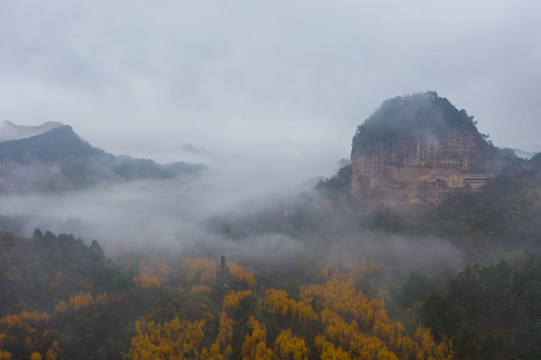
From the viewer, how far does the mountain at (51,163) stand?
115m

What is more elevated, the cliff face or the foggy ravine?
the cliff face

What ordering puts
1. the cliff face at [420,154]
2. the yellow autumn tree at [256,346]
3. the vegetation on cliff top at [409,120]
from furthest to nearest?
the vegetation on cliff top at [409,120]
the cliff face at [420,154]
the yellow autumn tree at [256,346]

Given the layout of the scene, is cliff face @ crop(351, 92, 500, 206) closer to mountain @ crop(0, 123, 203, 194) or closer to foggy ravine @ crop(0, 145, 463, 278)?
foggy ravine @ crop(0, 145, 463, 278)

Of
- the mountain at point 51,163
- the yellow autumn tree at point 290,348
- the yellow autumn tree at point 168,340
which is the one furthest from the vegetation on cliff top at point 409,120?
the mountain at point 51,163

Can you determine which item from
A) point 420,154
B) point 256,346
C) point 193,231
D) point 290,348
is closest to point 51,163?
point 193,231

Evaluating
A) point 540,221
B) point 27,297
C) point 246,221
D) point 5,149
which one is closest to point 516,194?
point 540,221

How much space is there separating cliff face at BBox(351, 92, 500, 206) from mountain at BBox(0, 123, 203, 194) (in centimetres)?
13045

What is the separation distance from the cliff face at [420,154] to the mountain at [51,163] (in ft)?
428

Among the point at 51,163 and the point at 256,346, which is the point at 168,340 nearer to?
the point at 256,346

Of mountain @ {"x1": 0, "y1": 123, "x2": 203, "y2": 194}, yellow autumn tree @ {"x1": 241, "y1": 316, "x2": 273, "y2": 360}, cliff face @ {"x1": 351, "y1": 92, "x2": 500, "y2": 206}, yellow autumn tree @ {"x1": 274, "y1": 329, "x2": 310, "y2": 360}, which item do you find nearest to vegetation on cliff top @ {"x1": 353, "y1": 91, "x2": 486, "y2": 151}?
cliff face @ {"x1": 351, "y1": 92, "x2": 500, "y2": 206}

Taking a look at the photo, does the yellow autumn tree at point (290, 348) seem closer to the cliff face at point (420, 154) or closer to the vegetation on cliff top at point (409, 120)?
the cliff face at point (420, 154)

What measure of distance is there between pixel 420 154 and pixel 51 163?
149 metres

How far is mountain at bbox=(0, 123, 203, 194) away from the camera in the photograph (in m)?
115

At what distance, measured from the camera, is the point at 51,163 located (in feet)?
405
